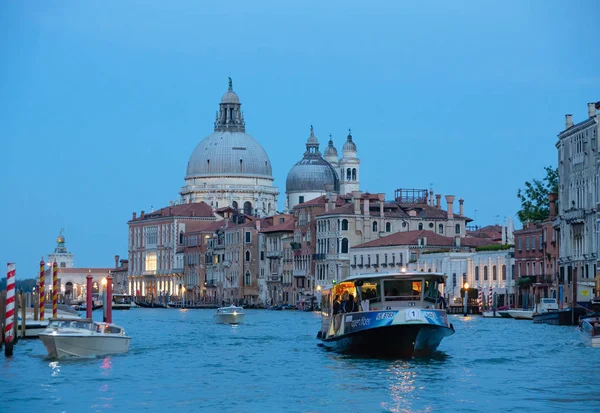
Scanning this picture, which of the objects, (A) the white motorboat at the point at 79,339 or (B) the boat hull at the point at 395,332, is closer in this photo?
(B) the boat hull at the point at 395,332

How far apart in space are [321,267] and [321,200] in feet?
26.2

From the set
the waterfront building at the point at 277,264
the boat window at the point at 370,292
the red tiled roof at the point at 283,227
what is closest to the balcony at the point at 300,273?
the waterfront building at the point at 277,264

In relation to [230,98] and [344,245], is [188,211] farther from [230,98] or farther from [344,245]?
[344,245]

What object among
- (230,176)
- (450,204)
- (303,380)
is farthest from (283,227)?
(303,380)

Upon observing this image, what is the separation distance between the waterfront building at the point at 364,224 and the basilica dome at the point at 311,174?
1726 inches

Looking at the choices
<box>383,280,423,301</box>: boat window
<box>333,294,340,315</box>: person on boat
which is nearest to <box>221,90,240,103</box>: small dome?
<box>333,294,340,315</box>: person on boat

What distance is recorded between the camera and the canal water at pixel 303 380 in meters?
29.8

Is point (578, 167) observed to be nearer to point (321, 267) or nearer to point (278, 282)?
point (321, 267)

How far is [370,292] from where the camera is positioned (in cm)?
3991

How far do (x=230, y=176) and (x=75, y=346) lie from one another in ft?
423

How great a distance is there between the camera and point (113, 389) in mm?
32688

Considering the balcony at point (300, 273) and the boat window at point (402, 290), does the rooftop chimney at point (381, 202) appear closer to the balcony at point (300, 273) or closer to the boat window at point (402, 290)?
the balcony at point (300, 273)

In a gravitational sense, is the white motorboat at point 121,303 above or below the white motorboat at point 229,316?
above

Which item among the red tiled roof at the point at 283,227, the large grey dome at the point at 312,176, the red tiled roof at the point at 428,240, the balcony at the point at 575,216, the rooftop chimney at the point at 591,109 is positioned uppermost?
the large grey dome at the point at 312,176
